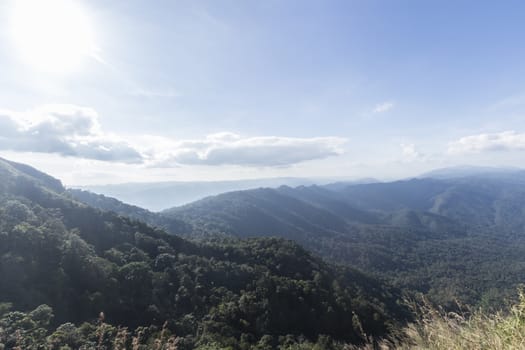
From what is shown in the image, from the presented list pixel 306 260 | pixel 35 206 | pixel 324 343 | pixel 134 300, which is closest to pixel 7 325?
pixel 134 300

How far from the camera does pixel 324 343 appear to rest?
22438 mm

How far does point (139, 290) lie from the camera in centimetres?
2709

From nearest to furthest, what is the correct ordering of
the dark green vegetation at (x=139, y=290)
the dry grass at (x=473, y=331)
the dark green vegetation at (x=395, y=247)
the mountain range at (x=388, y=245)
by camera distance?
the dry grass at (x=473, y=331) < the dark green vegetation at (x=139, y=290) < the mountain range at (x=388, y=245) < the dark green vegetation at (x=395, y=247)

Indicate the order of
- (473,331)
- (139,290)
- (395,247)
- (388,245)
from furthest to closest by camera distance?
(388,245)
(395,247)
(139,290)
(473,331)

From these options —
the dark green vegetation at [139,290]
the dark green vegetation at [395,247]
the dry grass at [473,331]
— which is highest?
the dry grass at [473,331]

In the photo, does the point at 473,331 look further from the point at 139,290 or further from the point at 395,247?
the point at 395,247

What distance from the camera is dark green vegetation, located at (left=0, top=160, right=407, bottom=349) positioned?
65.4 feet

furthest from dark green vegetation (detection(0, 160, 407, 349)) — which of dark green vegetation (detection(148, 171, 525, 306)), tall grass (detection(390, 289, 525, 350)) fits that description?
dark green vegetation (detection(148, 171, 525, 306))

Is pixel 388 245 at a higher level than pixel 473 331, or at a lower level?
lower

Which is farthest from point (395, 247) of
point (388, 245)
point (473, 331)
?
point (473, 331)

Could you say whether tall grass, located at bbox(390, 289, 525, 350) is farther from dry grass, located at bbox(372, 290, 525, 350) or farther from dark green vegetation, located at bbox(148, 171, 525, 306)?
dark green vegetation, located at bbox(148, 171, 525, 306)

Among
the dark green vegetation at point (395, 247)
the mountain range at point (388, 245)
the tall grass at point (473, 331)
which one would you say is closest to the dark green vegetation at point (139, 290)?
the tall grass at point (473, 331)

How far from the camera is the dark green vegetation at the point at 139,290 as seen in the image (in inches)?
784

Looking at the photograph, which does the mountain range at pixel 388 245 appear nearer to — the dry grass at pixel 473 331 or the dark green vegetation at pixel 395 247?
the dark green vegetation at pixel 395 247
